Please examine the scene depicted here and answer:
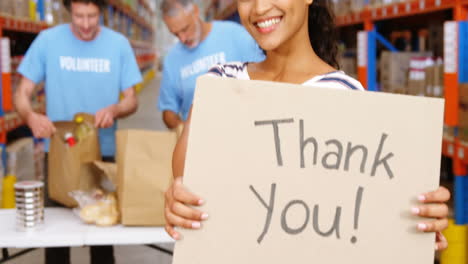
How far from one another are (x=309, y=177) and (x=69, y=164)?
4.26ft

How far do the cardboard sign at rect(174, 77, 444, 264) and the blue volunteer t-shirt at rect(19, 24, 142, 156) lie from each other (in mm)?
1722

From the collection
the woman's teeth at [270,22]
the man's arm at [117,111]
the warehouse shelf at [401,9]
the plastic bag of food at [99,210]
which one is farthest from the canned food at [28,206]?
the warehouse shelf at [401,9]

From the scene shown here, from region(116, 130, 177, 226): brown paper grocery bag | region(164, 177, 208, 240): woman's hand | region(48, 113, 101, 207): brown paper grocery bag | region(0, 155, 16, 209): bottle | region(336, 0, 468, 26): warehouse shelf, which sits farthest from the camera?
region(0, 155, 16, 209): bottle

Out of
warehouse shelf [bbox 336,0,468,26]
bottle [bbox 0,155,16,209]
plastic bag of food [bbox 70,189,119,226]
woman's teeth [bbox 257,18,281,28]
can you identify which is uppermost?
warehouse shelf [bbox 336,0,468,26]

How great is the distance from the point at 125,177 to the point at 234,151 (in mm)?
981

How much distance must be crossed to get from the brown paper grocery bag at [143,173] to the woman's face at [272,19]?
82 centimetres

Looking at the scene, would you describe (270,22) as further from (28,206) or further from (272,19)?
(28,206)

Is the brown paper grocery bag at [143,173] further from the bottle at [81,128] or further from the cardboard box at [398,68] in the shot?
the cardboard box at [398,68]

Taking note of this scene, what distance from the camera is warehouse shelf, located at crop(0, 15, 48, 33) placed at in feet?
11.2

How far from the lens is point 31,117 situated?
7.65 ft

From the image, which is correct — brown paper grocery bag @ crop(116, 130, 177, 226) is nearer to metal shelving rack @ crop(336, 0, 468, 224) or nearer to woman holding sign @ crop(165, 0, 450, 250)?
woman holding sign @ crop(165, 0, 450, 250)

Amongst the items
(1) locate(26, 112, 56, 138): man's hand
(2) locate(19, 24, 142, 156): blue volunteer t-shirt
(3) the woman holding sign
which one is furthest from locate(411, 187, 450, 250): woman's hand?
(2) locate(19, 24, 142, 156): blue volunteer t-shirt

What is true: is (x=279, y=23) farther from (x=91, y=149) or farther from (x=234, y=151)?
(x=91, y=149)

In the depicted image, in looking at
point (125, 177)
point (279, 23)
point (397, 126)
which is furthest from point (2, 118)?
point (397, 126)
